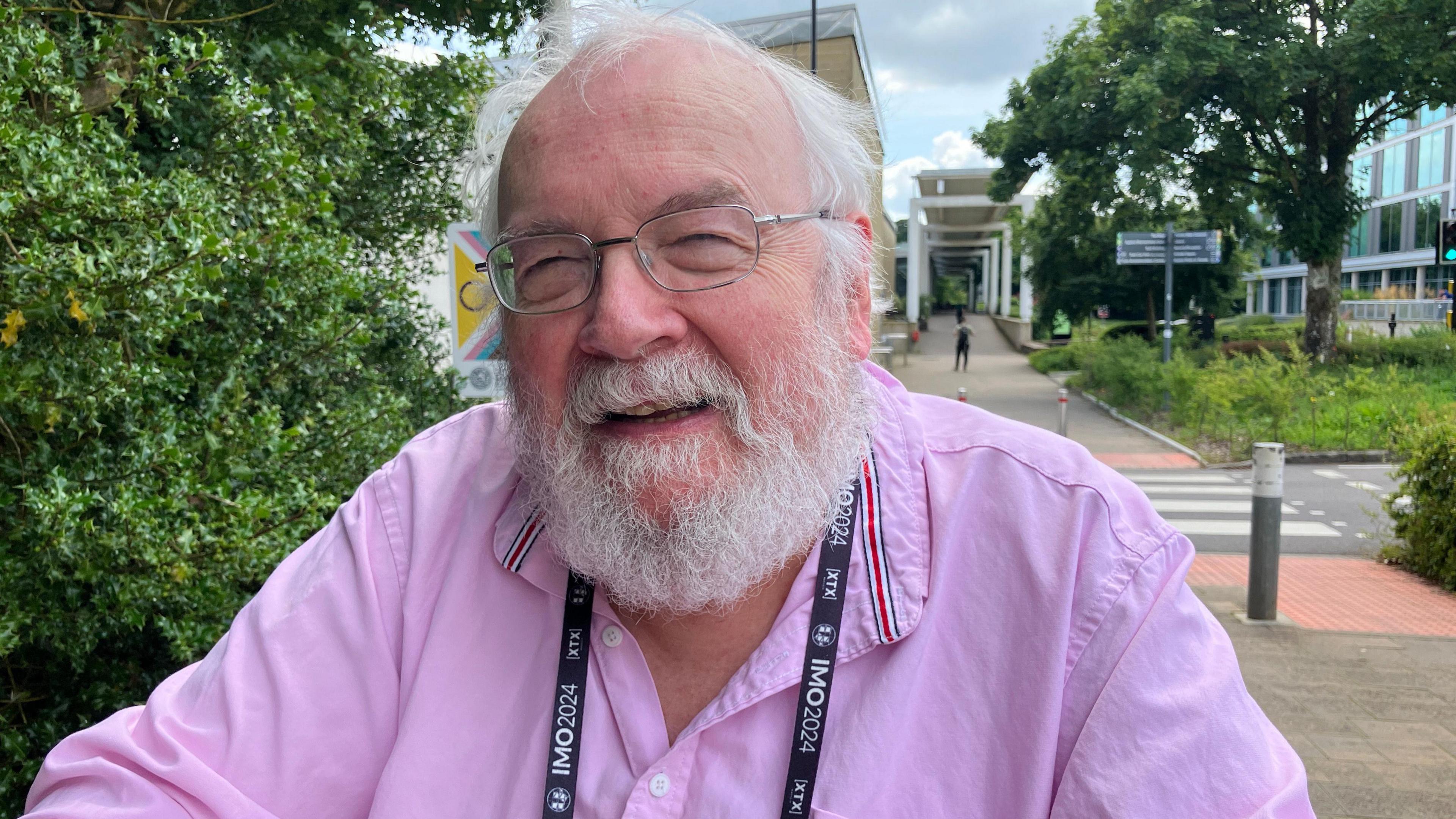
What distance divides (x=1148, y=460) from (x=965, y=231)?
4761 centimetres

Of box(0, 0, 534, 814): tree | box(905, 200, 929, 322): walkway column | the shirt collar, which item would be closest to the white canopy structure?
box(905, 200, 929, 322): walkway column

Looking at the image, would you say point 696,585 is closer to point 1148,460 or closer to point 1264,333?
point 1148,460

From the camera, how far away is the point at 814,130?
1573mm

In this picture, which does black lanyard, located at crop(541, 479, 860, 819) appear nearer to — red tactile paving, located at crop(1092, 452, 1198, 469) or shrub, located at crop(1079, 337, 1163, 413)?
red tactile paving, located at crop(1092, 452, 1198, 469)

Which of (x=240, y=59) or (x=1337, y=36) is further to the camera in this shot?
(x=1337, y=36)

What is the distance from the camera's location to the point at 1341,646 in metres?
5.50

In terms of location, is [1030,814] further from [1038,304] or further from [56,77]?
[1038,304]

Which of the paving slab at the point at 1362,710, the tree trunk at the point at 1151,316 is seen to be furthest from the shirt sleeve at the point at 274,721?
the tree trunk at the point at 1151,316

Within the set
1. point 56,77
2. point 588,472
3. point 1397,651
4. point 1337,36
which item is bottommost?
point 1397,651

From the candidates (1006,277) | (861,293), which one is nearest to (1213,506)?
(861,293)

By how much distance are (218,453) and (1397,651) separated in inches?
229

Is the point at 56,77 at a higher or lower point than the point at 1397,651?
higher

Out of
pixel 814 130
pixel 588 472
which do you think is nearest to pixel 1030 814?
pixel 588 472

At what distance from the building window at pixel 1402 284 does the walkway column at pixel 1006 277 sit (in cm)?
1564
